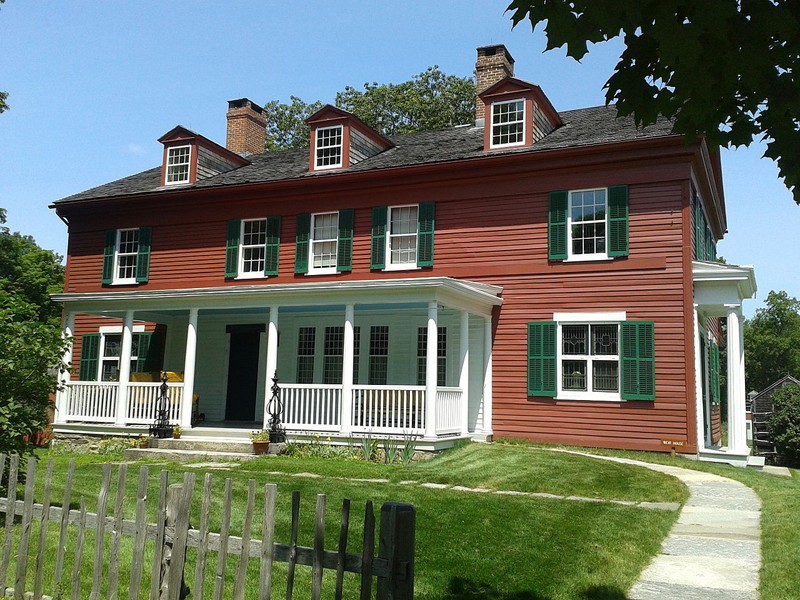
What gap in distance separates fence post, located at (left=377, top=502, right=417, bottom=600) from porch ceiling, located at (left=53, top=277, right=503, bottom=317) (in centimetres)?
1116

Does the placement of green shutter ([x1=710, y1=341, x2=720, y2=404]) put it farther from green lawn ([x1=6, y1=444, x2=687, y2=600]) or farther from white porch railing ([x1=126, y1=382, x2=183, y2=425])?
white porch railing ([x1=126, y1=382, x2=183, y2=425])

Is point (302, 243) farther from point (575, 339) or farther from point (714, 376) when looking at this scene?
point (714, 376)

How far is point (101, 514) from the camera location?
16.0ft

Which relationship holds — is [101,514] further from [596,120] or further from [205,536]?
[596,120]

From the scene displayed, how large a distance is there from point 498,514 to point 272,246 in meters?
13.0

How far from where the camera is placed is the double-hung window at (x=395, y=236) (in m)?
19.0

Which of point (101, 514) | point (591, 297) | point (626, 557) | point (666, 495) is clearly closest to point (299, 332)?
point (591, 297)

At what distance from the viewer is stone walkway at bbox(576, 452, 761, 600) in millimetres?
6098

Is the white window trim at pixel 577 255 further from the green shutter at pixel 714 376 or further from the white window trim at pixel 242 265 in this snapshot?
the white window trim at pixel 242 265

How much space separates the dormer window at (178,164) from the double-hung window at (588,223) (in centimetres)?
1152

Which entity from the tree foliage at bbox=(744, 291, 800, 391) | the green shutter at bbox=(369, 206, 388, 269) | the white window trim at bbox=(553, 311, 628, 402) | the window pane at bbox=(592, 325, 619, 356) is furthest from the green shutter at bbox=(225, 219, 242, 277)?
the tree foliage at bbox=(744, 291, 800, 391)

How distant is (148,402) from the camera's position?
17.8m

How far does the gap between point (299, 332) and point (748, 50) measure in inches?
674

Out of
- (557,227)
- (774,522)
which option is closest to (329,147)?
(557,227)
